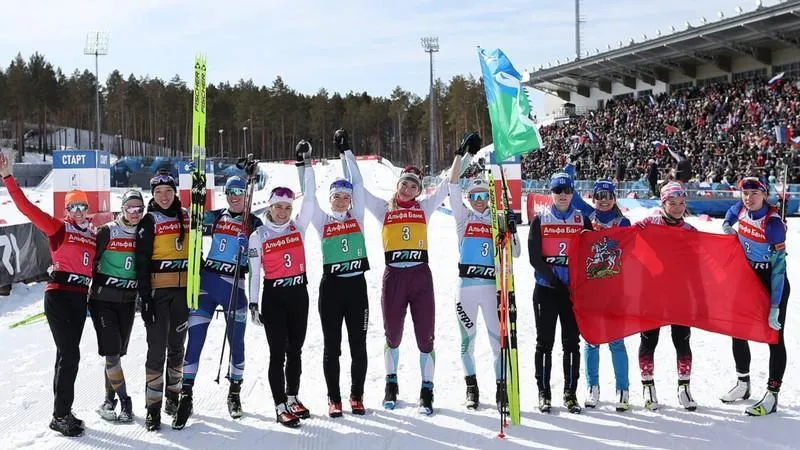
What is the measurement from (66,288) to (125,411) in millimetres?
1085

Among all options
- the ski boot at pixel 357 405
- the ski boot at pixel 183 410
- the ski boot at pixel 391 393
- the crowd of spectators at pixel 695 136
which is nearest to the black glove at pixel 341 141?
the ski boot at pixel 391 393

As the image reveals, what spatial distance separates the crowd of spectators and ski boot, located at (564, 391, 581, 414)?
1683 cm

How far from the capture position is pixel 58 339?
4.95 metres

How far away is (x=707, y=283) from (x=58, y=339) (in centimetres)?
534

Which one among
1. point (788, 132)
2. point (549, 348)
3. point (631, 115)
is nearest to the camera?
point (549, 348)

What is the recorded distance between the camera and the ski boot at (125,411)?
5160 millimetres

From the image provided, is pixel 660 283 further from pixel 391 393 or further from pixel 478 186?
pixel 391 393

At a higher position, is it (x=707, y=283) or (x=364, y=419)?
(x=707, y=283)

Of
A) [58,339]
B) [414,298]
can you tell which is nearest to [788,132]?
[414,298]

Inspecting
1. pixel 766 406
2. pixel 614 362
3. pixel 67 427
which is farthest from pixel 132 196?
pixel 766 406

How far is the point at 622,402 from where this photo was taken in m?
5.32

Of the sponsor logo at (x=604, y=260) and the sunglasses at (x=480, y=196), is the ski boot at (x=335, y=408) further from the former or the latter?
the sponsor logo at (x=604, y=260)

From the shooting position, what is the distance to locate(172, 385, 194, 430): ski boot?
5.02m

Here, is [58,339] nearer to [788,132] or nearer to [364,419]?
[364,419]
